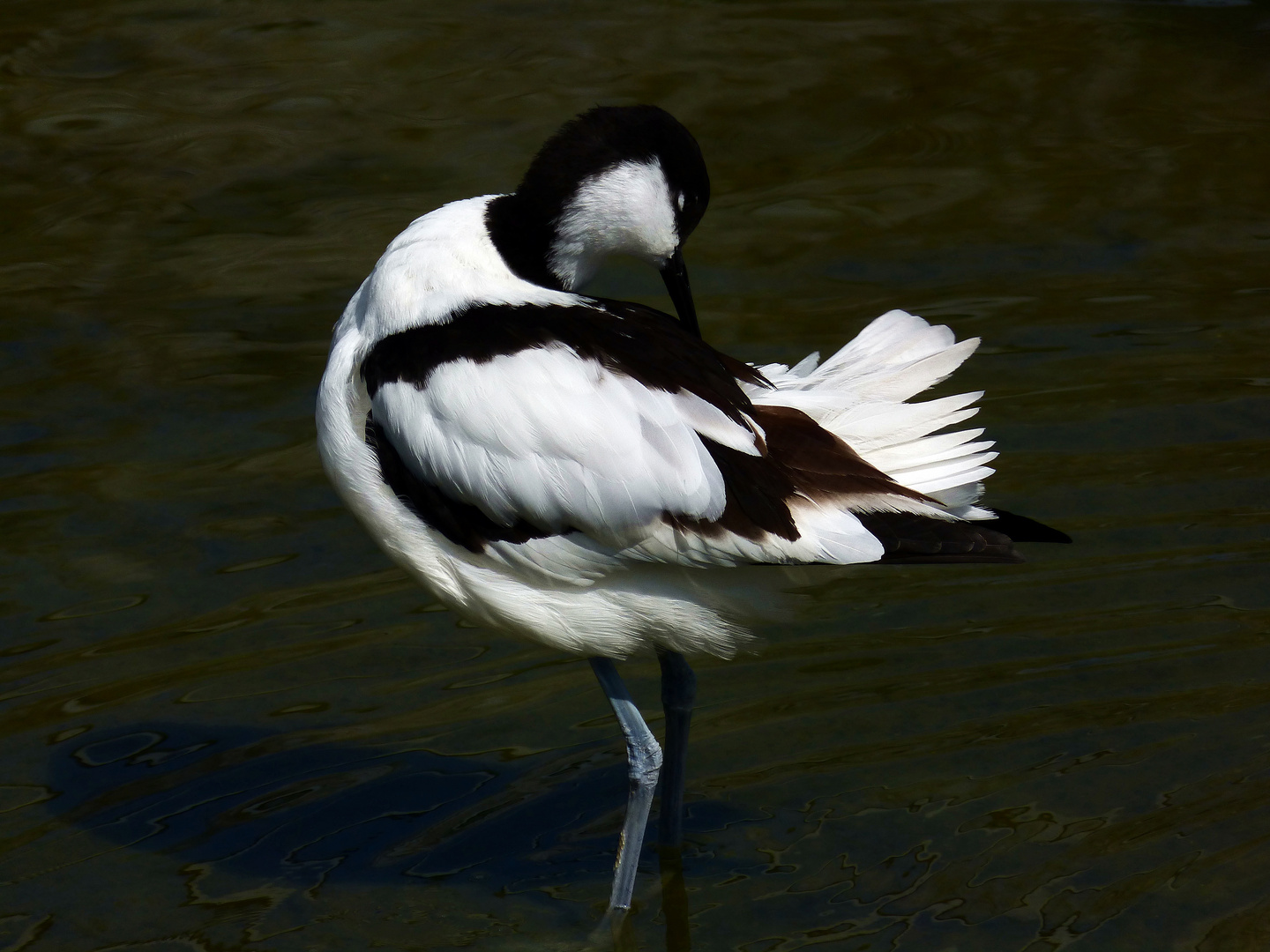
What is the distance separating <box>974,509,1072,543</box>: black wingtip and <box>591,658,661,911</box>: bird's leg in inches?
41.6

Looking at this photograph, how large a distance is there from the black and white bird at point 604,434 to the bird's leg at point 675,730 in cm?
29

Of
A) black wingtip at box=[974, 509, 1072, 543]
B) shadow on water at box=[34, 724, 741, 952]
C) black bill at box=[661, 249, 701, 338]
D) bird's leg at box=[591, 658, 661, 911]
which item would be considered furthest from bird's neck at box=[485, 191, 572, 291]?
shadow on water at box=[34, 724, 741, 952]

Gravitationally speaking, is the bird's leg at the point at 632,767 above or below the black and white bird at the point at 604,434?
below

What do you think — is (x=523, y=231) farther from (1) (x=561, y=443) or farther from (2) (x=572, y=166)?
(1) (x=561, y=443)

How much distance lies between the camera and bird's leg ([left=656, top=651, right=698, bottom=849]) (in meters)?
4.53

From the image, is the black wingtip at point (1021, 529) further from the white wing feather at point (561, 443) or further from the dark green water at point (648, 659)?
the dark green water at point (648, 659)

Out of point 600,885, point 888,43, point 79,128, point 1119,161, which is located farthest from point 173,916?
point 888,43

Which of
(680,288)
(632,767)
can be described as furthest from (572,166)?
(632,767)

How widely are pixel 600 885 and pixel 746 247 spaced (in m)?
4.29

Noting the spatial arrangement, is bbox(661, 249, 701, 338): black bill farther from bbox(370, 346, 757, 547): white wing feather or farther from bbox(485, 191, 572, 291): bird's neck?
bbox(370, 346, 757, 547): white wing feather

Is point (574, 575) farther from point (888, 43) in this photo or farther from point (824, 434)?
point (888, 43)

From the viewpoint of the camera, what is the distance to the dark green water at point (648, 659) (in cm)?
441

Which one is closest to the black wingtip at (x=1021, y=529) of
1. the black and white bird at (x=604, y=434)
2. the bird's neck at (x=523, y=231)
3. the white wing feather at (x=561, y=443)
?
the black and white bird at (x=604, y=434)

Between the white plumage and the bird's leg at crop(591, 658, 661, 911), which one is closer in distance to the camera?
the white plumage
